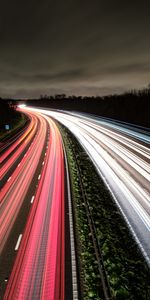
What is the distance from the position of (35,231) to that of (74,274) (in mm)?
4958

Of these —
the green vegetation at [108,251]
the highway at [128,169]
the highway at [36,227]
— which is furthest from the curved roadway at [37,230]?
the highway at [128,169]

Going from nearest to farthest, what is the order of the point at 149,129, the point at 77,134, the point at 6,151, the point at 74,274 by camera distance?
the point at 74,274 < the point at 6,151 < the point at 149,129 < the point at 77,134

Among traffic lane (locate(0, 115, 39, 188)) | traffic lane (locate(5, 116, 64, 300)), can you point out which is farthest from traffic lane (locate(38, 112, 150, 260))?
traffic lane (locate(0, 115, 39, 188))

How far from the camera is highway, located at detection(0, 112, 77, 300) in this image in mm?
13680

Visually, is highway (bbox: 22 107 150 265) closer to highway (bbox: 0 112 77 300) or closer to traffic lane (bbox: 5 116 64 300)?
highway (bbox: 0 112 77 300)

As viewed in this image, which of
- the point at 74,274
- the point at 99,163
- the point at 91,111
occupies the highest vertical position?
the point at 91,111

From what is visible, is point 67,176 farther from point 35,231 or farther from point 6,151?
point 6,151

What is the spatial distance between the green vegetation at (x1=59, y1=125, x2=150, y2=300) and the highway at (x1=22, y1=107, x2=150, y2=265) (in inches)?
27.1

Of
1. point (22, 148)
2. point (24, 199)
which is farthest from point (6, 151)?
point (24, 199)

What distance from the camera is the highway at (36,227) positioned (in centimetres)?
1368

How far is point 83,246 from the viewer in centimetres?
1711

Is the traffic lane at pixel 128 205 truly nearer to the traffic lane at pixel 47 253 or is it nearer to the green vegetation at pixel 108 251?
the green vegetation at pixel 108 251

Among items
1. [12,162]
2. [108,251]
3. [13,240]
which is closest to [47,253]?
[13,240]

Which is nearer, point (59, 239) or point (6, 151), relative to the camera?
point (59, 239)
